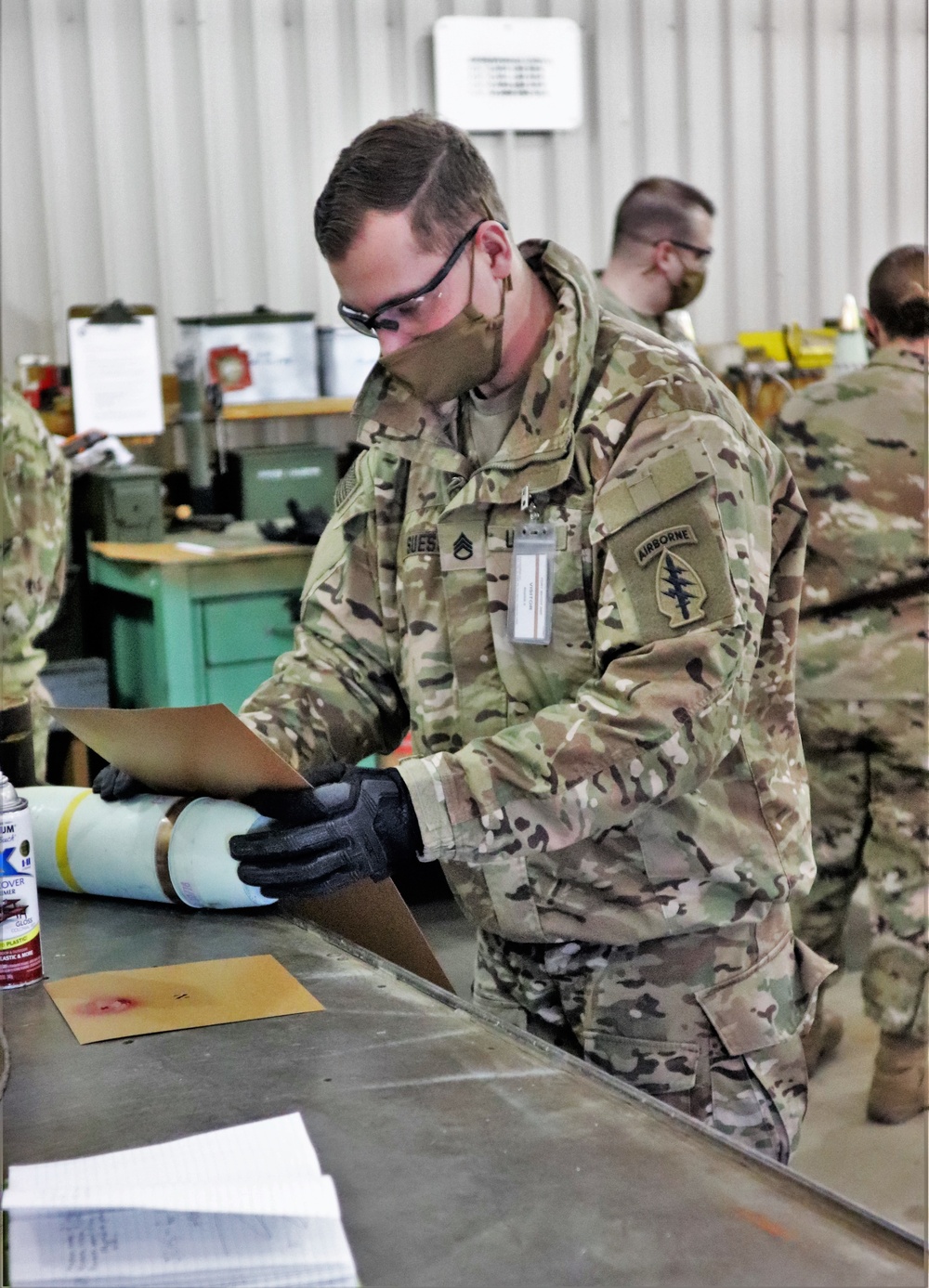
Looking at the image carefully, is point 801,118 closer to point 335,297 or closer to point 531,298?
point 335,297

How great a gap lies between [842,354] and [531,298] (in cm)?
331

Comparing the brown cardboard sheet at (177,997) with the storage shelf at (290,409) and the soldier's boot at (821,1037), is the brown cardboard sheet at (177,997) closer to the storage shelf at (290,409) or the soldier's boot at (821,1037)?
the soldier's boot at (821,1037)

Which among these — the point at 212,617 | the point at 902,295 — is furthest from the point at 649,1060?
the point at 212,617

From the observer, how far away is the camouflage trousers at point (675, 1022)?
1425 millimetres

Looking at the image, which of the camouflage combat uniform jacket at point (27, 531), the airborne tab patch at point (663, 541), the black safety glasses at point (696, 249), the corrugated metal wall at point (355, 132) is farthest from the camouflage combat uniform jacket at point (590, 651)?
the corrugated metal wall at point (355, 132)

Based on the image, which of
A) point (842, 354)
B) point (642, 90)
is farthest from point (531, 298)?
point (642, 90)

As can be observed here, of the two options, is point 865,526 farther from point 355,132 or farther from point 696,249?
point 355,132

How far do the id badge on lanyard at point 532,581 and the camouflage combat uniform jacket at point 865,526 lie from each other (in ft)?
4.36

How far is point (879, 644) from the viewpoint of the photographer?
8.59 feet

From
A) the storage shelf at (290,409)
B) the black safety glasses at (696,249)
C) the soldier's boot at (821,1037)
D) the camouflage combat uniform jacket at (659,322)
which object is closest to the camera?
the soldier's boot at (821,1037)

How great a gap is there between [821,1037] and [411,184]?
2.00m

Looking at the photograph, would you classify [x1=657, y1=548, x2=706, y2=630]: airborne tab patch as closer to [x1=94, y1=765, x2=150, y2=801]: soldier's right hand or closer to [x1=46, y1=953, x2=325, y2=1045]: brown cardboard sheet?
[x1=46, y1=953, x2=325, y2=1045]: brown cardboard sheet

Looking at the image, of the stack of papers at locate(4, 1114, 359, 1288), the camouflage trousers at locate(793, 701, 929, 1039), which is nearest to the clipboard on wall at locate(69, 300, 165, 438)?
the camouflage trousers at locate(793, 701, 929, 1039)

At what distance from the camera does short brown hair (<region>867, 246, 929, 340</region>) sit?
2.61 meters
